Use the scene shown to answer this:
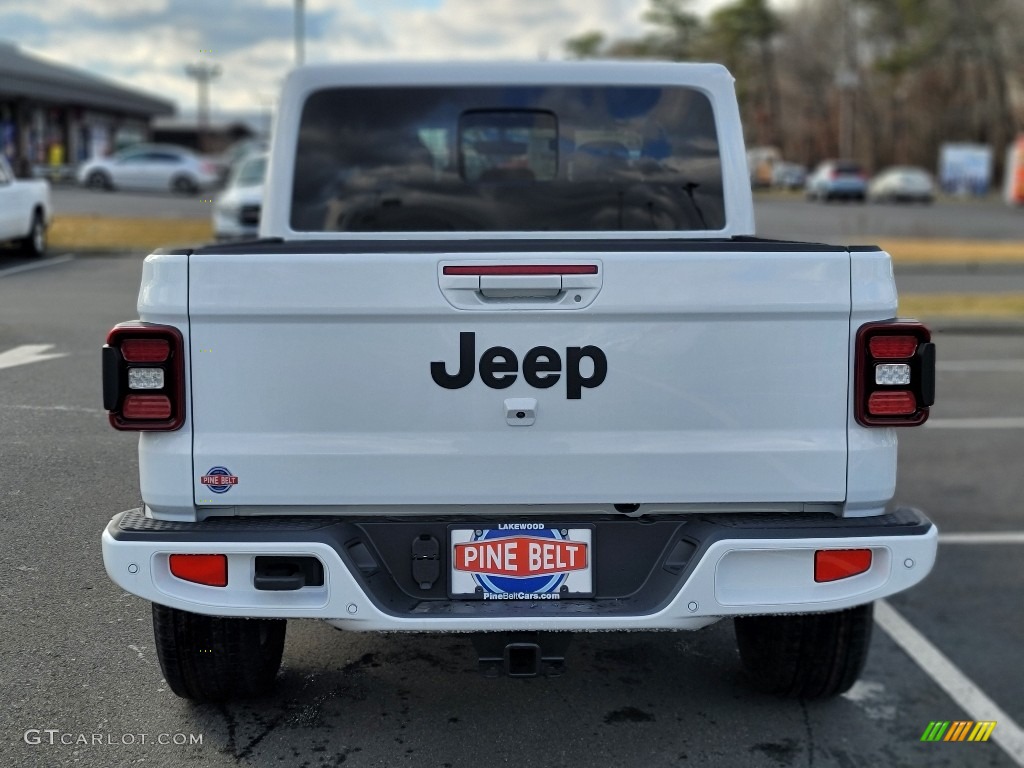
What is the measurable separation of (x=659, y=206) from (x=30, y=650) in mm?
2947

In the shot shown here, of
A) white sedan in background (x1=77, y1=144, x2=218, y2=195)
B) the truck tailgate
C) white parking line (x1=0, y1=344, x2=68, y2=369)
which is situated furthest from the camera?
white sedan in background (x1=77, y1=144, x2=218, y2=195)

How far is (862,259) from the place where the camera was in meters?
3.11

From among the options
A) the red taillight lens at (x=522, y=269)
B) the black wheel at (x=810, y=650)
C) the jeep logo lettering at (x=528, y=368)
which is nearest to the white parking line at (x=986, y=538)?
the black wheel at (x=810, y=650)

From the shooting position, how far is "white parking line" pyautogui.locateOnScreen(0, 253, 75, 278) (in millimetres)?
4683

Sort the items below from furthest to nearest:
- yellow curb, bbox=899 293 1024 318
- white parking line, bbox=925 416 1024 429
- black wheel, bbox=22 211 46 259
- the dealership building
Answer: the dealership building
yellow curb, bbox=899 293 1024 318
white parking line, bbox=925 416 1024 429
black wheel, bbox=22 211 46 259

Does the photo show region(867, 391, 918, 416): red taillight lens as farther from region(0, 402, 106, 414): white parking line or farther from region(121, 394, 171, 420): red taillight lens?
region(0, 402, 106, 414): white parking line

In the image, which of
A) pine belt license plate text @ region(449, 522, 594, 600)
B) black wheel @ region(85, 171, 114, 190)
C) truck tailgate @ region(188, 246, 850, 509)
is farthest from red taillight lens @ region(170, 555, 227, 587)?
black wheel @ region(85, 171, 114, 190)

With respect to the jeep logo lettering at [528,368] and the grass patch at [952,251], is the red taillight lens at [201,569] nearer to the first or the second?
the jeep logo lettering at [528,368]

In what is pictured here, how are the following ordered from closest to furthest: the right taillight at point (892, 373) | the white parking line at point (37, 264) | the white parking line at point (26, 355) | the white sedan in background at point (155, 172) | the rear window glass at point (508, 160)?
the right taillight at point (892, 373) < the white parking line at point (26, 355) < the white parking line at point (37, 264) < the rear window glass at point (508, 160) < the white sedan in background at point (155, 172)

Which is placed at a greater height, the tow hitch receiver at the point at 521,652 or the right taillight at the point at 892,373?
the right taillight at the point at 892,373

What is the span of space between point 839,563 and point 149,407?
6.26 feet

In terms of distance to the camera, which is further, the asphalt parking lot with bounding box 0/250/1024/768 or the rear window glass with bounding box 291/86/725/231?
the rear window glass with bounding box 291/86/725/231

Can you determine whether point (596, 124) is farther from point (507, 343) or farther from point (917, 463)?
point (917, 463)

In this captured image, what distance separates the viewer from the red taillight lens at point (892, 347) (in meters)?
3.16
